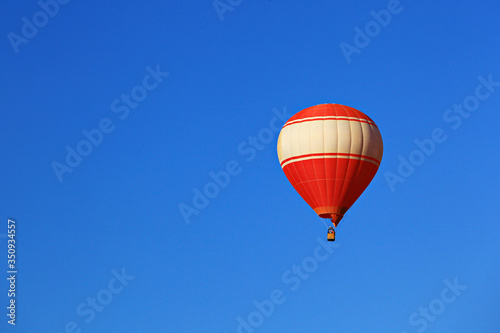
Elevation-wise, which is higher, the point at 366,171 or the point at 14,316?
the point at 366,171

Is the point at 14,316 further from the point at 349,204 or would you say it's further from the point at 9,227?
the point at 349,204

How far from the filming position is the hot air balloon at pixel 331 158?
61812 mm

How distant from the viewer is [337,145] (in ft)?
203

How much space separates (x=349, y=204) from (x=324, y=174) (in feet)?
6.23

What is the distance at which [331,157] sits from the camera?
202 feet

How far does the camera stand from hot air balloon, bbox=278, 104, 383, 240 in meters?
61.8

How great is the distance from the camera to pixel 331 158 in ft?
202

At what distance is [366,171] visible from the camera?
62469 mm

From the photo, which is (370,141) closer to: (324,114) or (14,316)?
(324,114)

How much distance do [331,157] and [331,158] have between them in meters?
0.04

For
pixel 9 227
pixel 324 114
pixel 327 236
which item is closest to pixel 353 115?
pixel 324 114

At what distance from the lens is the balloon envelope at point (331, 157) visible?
61812 mm

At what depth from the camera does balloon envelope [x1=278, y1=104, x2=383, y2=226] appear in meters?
61.8

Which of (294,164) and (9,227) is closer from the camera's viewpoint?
(9,227)
